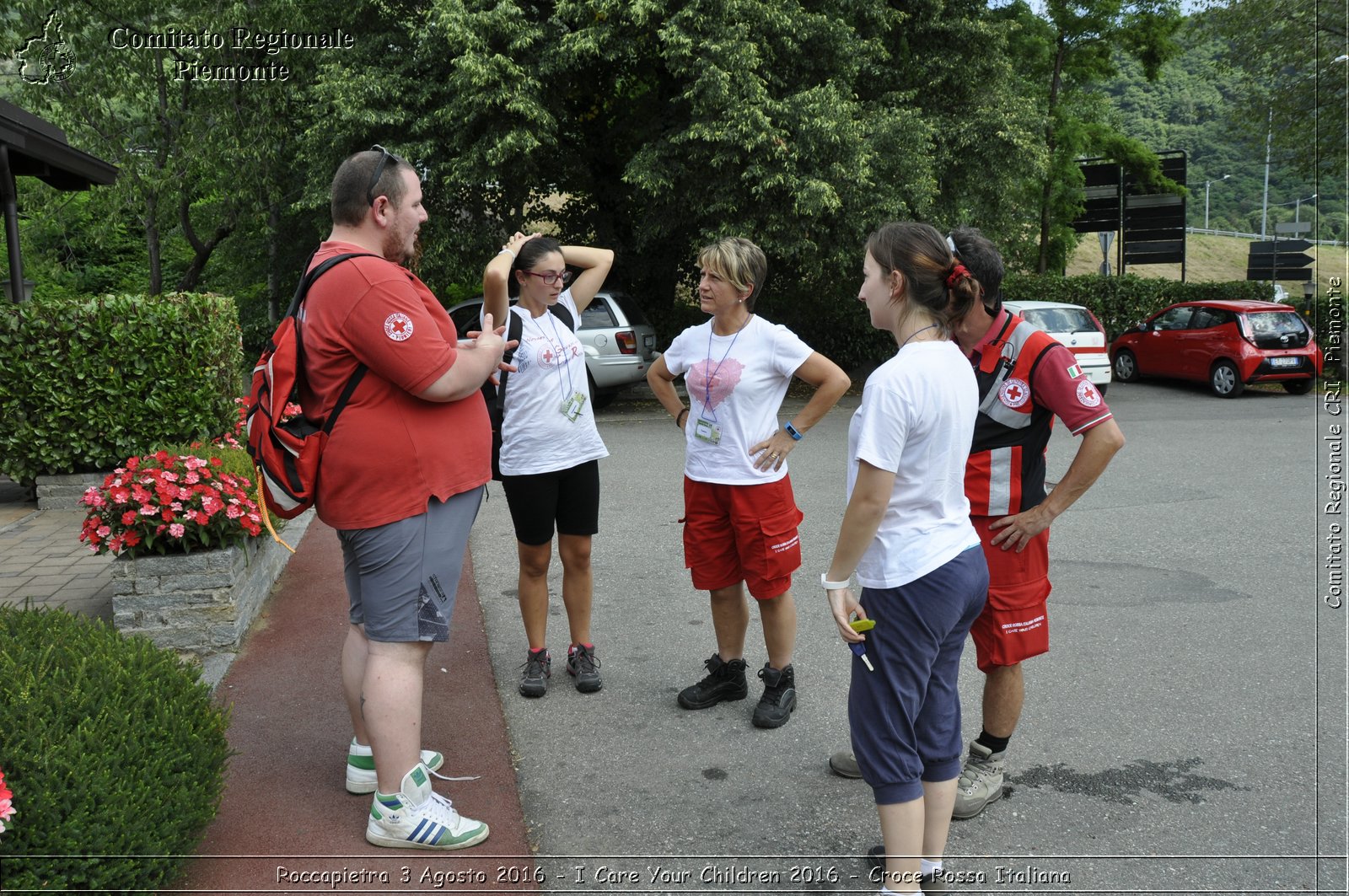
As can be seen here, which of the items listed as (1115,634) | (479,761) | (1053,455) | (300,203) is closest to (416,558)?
(479,761)

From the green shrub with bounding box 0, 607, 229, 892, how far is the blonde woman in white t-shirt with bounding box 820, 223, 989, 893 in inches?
71.6

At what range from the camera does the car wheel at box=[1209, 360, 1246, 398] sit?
682 inches

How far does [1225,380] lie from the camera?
1755 cm

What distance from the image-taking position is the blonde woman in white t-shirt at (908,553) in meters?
2.67

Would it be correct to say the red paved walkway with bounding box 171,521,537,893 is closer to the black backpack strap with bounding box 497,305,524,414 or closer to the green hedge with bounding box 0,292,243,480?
the black backpack strap with bounding box 497,305,524,414

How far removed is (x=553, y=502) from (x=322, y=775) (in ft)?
4.47

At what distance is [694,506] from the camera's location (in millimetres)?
4254

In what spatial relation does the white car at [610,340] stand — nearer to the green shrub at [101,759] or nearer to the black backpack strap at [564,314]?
the black backpack strap at [564,314]

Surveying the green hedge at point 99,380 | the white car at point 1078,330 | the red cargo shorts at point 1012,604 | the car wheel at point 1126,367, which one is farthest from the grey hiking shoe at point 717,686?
→ the car wheel at point 1126,367

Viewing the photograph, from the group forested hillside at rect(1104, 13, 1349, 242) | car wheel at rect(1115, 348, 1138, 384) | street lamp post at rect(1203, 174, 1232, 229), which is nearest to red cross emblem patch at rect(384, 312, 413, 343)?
forested hillside at rect(1104, 13, 1349, 242)

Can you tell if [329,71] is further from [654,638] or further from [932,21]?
[654,638]

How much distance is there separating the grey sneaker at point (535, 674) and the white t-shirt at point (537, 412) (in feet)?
2.71

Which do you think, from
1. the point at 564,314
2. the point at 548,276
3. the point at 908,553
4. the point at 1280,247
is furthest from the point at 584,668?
the point at 1280,247

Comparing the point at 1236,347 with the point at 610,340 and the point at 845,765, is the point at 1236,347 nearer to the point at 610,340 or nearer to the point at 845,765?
the point at 610,340
